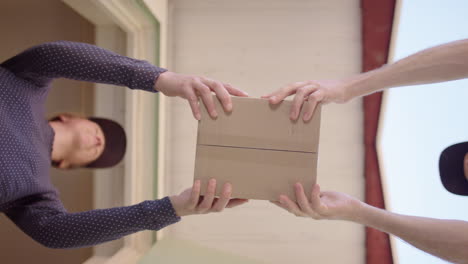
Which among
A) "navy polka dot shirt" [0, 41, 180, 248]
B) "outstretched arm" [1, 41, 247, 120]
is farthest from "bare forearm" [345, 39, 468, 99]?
"navy polka dot shirt" [0, 41, 180, 248]

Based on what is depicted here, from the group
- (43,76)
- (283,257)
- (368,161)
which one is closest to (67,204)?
(283,257)

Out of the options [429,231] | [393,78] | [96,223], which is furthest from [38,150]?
[429,231]

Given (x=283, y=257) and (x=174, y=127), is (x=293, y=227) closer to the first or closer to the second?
(x=283, y=257)

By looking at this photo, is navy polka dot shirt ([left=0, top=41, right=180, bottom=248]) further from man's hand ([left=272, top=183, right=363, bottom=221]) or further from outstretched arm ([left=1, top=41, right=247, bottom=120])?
man's hand ([left=272, top=183, right=363, bottom=221])

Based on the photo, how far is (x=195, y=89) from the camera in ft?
2.97

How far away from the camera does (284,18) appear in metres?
2.30

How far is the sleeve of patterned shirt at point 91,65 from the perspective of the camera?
90 cm

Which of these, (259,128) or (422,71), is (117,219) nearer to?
(259,128)

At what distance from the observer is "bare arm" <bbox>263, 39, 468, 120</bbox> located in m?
0.89

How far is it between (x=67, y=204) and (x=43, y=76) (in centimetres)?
181

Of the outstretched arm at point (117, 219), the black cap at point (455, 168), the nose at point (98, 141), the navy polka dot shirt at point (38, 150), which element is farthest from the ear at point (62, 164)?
the black cap at point (455, 168)

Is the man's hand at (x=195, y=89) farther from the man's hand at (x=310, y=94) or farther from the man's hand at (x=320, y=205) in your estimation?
the man's hand at (x=320, y=205)

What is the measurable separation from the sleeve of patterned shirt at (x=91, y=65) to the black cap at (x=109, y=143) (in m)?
0.64

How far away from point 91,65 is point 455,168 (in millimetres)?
1299
